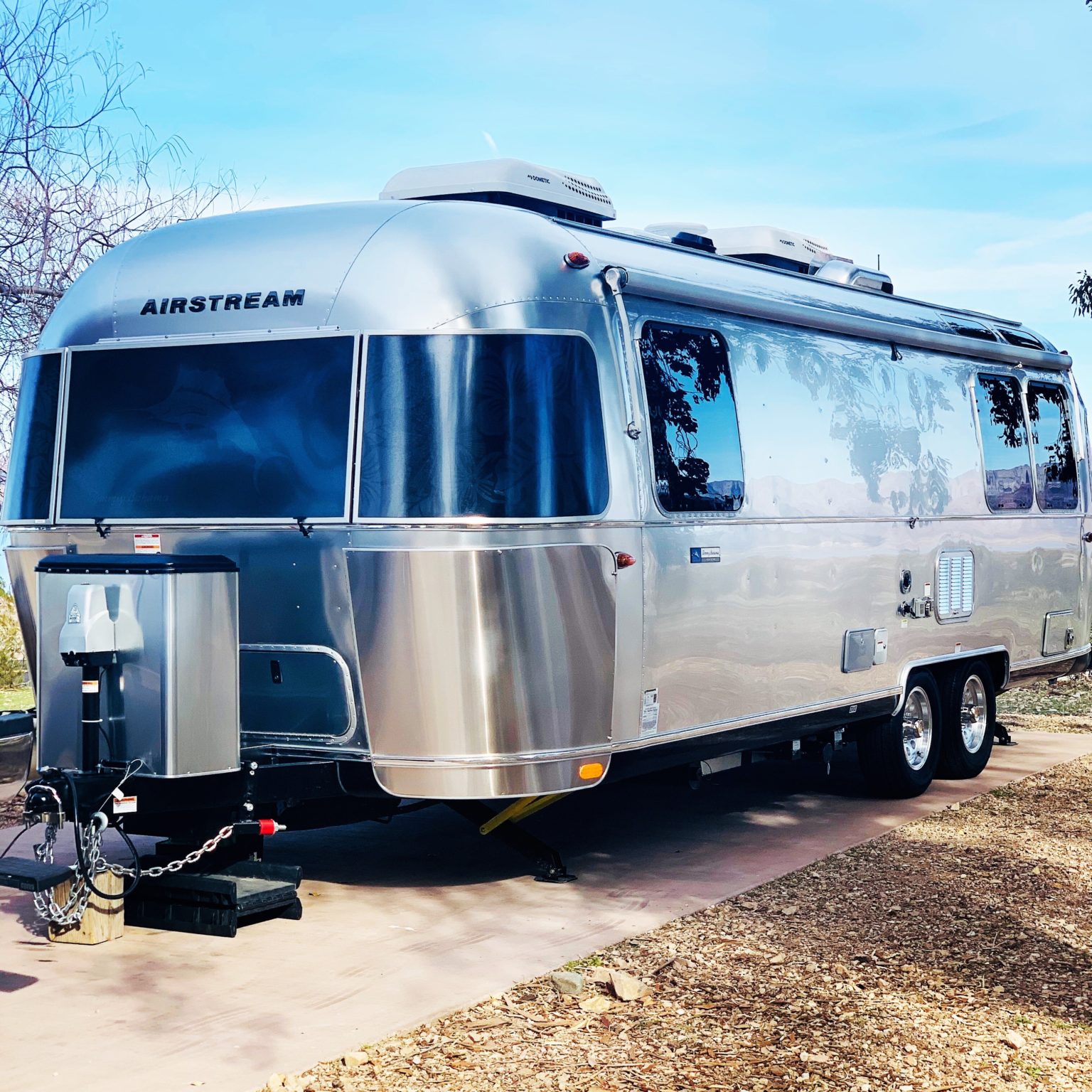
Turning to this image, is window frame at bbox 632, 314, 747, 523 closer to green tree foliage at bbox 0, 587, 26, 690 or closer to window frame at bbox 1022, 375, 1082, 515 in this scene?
window frame at bbox 1022, 375, 1082, 515

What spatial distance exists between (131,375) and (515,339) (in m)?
1.82

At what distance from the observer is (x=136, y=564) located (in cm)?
635

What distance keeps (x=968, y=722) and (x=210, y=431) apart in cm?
616

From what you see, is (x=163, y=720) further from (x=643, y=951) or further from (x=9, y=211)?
(x=9, y=211)

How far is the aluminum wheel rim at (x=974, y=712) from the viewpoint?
36.1 feet

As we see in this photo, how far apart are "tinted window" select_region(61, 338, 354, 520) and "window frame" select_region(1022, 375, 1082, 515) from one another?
6.59m

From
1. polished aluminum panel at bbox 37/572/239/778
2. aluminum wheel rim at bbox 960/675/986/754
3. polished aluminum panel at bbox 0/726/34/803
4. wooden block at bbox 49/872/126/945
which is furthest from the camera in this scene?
aluminum wheel rim at bbox 960/675/986/754

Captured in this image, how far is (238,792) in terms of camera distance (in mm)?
6594

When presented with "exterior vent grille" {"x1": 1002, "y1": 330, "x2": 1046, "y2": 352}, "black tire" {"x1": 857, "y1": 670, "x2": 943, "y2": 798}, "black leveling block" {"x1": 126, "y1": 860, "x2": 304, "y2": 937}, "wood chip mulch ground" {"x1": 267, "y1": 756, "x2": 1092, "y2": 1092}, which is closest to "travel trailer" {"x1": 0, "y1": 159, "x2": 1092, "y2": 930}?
"black leveling block" {"x1": 126, "y1": 860, "x2": 304, "y2": 937}

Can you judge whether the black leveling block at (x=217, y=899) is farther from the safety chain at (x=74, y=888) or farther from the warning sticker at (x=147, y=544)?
the warning sticker at (x=147, y=544)

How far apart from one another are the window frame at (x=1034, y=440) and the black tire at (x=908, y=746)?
2073 mm

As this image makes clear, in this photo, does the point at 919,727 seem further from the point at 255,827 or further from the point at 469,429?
the point at 255,827

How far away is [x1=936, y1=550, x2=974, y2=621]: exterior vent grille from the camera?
33.5ft

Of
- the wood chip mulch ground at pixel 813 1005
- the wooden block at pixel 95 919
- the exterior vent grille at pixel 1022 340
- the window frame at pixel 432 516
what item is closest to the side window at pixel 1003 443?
the exterior vent grille at pixel 1022 340
